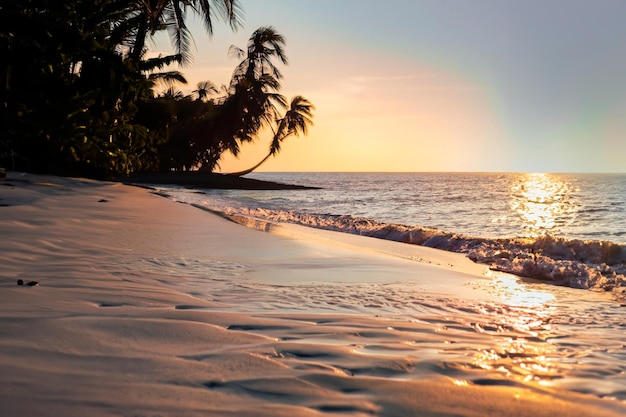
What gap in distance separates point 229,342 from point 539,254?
6.66m

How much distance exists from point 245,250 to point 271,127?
33.5 meters

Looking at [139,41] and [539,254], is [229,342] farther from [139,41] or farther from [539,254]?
[139,41]

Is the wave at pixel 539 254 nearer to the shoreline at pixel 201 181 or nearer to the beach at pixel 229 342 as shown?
the beach at pixel 229 342

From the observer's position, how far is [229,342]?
221 centimetres

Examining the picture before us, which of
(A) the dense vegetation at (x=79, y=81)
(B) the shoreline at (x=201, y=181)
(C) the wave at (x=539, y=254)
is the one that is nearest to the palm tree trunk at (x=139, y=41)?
(A) the dense vegetation at (x=79, y=81)

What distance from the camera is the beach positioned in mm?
1646

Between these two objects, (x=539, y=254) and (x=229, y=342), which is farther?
(x=539, y=254)

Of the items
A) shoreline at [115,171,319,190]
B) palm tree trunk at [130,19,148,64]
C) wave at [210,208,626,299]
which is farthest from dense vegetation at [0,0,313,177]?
wave at [210,208,626,299]

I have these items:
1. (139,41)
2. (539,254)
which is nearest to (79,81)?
(139,41)

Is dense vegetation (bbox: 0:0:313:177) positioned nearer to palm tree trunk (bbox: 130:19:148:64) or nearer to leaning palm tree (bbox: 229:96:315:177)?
palm tree trunk (bbox: 130:19:148:64)

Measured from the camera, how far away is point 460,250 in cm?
859

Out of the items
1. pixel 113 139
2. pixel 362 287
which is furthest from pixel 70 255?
pixel 113 139

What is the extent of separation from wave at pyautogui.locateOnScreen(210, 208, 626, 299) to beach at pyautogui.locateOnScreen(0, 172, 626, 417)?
166 cm

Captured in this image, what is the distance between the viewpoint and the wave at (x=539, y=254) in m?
5.80
